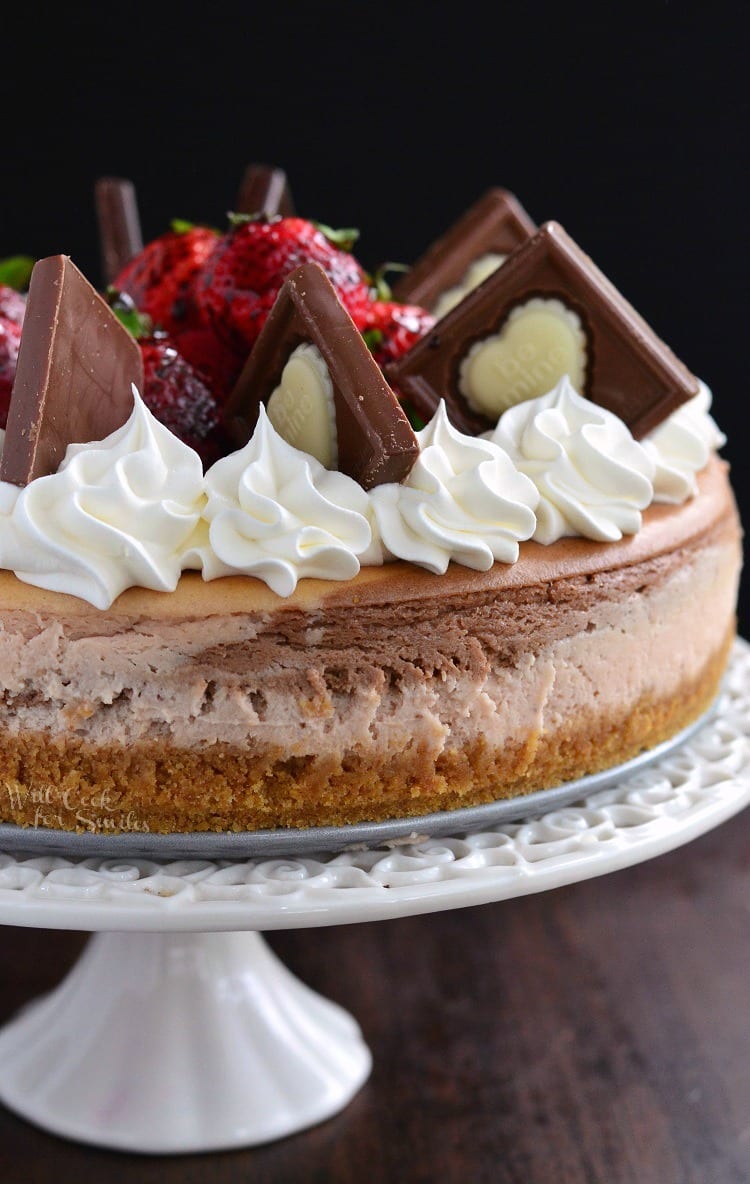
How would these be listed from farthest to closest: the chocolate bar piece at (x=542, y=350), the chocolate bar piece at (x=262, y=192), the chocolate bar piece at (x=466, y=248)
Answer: the chocolate bar piece at (x=262, y=192) < the chocolate bar piece at (x=466, y=248) < the chocolate bar piece at (x=542, y=350)

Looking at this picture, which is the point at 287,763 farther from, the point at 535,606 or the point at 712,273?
the point at 712,273

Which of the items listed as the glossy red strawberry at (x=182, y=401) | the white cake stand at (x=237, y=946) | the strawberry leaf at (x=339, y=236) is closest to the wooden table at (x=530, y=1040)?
the white cake stand at (x=237, y=946)

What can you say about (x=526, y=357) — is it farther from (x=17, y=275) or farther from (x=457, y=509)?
(x=17, y=275)

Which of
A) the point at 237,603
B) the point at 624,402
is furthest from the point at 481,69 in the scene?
the point at 237,603

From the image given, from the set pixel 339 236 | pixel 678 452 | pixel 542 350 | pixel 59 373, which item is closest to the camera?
pixel 59 373

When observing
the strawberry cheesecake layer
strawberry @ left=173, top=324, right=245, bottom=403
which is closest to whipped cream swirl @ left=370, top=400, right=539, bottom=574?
the strawberry cheesecake layer

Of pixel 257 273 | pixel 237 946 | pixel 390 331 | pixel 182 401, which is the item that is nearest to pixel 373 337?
pixel 390 331

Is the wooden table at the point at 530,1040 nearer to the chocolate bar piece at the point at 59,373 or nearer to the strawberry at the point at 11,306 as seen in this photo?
the chocolate bar piece at the point at 59,373
